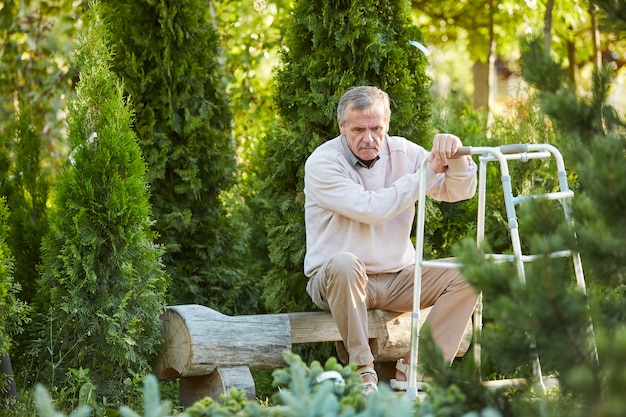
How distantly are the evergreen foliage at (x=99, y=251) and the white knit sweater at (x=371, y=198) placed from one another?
83cm

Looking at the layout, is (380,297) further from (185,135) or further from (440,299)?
(185,135)

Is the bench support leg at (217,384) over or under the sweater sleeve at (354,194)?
under

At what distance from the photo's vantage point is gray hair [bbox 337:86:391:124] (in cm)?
425

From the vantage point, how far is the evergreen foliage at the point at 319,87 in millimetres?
4953

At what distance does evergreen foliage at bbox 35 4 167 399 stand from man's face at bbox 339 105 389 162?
1033 mm

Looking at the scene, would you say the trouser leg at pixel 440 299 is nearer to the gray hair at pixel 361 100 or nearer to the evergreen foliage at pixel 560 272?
the gray hair at pixel 361 100

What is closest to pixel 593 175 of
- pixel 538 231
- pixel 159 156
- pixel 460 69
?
pixel 538 231

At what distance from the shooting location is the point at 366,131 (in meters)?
4.28

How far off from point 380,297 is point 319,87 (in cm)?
132

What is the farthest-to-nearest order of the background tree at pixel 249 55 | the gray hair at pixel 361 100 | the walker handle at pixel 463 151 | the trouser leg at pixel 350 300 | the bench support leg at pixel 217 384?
the background tree at pixel 249 55 → the gray hair at pixel 361 100 → the bench support leg at pixel 217 384 → the trouser leg at pixel 350 300 → the walker handle at pixel 463 151

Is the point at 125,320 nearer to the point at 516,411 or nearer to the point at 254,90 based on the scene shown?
the point at 516,411

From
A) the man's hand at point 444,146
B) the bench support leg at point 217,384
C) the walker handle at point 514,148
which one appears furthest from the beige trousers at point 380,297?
the walker handle at point 514,148

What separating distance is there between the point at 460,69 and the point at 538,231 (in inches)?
800

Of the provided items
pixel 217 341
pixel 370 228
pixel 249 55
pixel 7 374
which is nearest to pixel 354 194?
pixel 370 228
